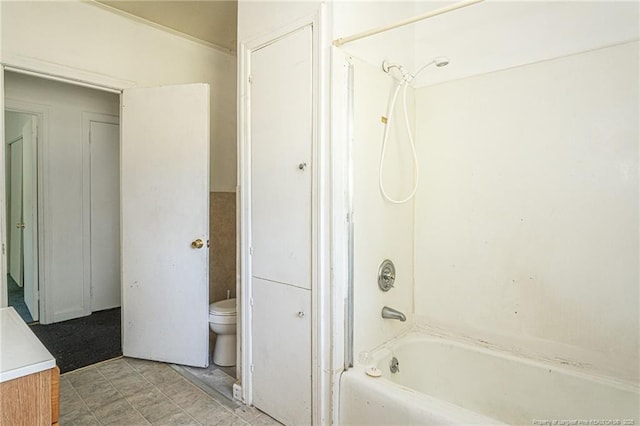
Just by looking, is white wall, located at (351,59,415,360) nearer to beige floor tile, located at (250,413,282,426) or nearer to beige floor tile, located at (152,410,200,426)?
beige floor tile, located at (250,413,282,426)

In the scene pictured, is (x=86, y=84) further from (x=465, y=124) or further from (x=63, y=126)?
(x=465, y=124)

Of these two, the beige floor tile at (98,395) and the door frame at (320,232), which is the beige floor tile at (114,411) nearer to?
the beige floor tile at (98,395)

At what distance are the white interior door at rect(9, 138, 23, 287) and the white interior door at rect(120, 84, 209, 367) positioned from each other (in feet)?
7.33

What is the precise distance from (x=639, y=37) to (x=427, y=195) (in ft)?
3.82

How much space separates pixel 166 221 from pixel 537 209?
2.35 meters

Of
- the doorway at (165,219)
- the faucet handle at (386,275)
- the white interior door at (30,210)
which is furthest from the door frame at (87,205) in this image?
the faucet handle at (386,275)

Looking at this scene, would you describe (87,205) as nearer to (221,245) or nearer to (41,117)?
(41,117)

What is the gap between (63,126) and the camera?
3.46m

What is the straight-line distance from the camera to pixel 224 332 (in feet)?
8.63

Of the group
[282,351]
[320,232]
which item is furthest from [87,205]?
[320,232]

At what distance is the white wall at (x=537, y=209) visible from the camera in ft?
5.34

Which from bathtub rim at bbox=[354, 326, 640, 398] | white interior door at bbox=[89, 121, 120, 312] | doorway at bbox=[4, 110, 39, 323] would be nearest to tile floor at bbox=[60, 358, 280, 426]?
bathtub rim at bbox=[354, 326, 640, 398]

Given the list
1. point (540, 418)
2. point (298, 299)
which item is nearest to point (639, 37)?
point (540, 418)

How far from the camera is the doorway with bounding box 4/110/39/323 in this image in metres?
3.41
